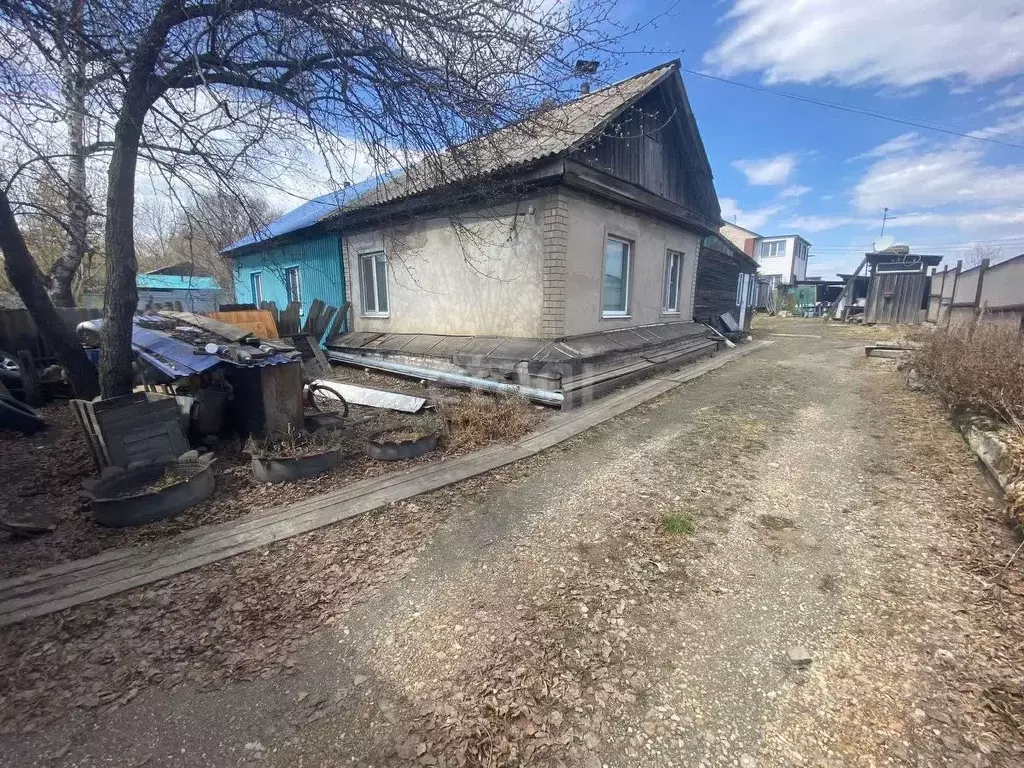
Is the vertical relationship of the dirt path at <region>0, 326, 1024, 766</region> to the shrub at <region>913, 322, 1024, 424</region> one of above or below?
below

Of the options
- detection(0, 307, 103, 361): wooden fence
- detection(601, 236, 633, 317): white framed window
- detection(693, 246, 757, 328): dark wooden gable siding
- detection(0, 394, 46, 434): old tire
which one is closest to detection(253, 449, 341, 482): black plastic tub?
detection(0, 394, 46, 434): old tire

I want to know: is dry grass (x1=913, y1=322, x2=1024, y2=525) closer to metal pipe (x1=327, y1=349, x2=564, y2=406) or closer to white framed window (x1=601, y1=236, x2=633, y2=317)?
metal pipe (x1=327, y1=349, x2=564, y2=406)

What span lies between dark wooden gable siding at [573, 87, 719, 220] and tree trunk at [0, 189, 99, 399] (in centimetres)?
724

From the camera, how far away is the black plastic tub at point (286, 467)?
3.93 metres

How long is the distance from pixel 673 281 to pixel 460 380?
756cm

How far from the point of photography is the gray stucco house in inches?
265

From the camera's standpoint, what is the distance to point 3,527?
10.0ft

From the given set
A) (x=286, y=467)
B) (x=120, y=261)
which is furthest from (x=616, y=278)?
(x=120, y=261)

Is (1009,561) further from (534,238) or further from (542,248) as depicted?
(534,238)

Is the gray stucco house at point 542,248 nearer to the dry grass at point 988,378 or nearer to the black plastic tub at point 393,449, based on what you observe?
the black plastic tub at point 393,449

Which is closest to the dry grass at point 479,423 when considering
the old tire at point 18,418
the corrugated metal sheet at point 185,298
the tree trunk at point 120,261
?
the tree trunk at point 120,261

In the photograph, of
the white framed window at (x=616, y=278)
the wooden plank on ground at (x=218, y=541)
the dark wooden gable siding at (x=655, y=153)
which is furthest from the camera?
the white framed window at (x=616, y=278)

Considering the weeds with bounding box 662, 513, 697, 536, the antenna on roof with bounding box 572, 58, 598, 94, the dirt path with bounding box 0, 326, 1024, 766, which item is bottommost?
the dirt path with bounding box 0, 326, 1024, 766

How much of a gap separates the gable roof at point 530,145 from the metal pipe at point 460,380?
293cm
